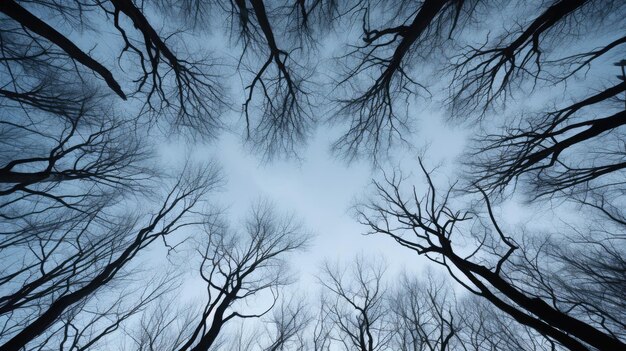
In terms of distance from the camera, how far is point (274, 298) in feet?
24.6

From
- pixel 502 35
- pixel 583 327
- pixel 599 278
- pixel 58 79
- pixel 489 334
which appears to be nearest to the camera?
pixel 583 327

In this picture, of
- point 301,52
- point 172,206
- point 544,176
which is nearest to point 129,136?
point 172,206

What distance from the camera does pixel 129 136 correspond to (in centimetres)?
594

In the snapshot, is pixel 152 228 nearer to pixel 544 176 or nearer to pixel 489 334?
pixel 544 176

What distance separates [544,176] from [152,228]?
11333 mm

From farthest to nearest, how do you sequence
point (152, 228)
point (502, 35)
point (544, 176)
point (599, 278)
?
point (599, 278) → point (152, 228) → point (544, 176) → point (502, 35)

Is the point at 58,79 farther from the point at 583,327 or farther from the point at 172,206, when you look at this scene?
the point at 583,327

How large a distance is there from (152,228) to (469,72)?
10.4 metres

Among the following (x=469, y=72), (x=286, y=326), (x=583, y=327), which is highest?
(x=469, y=72)

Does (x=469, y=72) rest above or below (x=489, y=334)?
above

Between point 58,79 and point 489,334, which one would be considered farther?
point 489,334

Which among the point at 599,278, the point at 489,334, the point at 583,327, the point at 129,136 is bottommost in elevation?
the point at 583,327

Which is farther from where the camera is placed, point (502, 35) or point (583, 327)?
point (502, 35)

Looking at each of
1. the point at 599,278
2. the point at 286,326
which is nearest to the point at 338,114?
the point at 286,326
